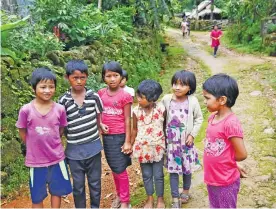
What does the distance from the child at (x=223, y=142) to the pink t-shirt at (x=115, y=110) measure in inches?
38.2

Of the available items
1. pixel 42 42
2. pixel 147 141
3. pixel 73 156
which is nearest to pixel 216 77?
pixel 147 141

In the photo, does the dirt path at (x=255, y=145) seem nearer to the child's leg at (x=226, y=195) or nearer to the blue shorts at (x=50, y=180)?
the child's leg at (x=226, y=195)

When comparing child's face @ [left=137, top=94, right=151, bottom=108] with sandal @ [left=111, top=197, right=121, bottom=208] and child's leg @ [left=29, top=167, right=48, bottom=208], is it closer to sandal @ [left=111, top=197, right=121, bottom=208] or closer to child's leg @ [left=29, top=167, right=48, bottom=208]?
child's leg @ [left=29, top=167, right=48, bottom=208]

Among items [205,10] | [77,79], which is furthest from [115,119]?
[205,10]

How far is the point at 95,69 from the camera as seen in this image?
755 cm

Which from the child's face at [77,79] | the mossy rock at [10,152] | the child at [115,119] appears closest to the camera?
the child's face at [77,79]

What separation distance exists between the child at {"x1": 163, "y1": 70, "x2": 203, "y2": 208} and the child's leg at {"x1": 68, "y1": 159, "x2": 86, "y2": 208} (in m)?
0.86

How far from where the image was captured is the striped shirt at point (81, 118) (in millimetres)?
3242

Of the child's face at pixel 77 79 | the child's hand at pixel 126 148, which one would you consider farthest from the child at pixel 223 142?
the child's face at pixel 77 79

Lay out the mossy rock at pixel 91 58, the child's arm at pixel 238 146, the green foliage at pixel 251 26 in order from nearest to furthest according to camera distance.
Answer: the child's arm at pixel 238 146, the mossy rock at pixel 91 58, the green foliage at pixel 251 26

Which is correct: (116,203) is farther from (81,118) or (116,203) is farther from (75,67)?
(75,67)

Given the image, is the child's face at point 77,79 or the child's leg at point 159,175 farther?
the child's leg at point 159,175

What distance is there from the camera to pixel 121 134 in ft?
11.5

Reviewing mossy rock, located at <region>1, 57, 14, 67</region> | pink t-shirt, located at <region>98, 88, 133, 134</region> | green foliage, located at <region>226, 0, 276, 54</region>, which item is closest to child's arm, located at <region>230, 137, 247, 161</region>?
pink t-shirt, located at <region>98, 88, 133, 134</region>
